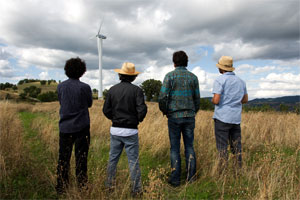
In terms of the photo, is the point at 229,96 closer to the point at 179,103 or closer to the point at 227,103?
the point at 227,103

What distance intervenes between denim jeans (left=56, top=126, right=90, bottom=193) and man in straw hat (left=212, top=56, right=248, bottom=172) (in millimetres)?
2346

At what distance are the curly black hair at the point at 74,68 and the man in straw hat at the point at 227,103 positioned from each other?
7.66 ft

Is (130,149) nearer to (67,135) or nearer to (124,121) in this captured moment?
(124,121)

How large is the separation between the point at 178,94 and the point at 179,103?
0.16m

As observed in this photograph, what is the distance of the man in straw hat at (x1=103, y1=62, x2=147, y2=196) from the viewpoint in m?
3.11

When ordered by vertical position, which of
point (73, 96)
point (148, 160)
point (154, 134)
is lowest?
point (148, 160)

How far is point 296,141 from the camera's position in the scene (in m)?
5.99

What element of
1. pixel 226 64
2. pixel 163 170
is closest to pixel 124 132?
pixel 163 170

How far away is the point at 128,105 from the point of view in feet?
10.2

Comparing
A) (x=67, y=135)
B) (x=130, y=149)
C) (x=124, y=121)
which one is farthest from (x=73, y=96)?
(x=130, y=149)

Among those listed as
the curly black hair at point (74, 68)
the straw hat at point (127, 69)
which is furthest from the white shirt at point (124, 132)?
the curly black hair at point (74, 68)

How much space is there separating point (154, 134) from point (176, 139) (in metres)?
2.54

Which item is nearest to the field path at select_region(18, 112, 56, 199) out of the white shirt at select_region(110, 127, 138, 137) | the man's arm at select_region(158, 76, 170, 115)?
the white shirt at select_region(110, 127, 138, 137)

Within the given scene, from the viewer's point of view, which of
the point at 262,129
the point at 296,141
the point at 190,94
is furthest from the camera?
the point at 262,129
